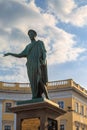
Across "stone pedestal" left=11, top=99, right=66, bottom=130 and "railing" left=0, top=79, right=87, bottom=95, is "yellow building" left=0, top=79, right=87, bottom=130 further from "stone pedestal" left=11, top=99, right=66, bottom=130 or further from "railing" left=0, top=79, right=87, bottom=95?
"stone pedestal" left=11, top=99, right=66, bottom=130

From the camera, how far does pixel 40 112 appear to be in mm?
11398

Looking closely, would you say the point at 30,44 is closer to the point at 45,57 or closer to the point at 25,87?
the point at 45,57

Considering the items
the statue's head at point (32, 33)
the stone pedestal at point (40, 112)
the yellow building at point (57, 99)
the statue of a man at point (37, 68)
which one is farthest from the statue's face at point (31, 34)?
the yellow building at point (57, 99)

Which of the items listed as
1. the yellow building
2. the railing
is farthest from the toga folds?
A: the railing

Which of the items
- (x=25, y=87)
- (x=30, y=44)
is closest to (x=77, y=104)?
(x=25, y=87)

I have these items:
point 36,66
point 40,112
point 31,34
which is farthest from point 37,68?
point 40,112

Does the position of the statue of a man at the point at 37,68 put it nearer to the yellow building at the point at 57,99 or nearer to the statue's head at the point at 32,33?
the statue's head at the point at 32,33

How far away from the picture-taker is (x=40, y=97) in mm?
11938

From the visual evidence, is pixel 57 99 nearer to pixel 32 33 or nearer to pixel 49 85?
pixel 49 85

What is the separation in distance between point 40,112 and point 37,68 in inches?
58.0

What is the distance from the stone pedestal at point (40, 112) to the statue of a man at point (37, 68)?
0.58 m

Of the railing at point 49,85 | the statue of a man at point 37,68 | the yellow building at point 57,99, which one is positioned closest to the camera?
the statue of a man at point 37,68

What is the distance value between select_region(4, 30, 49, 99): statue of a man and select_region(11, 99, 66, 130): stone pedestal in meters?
0.58

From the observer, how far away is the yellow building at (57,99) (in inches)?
1813
